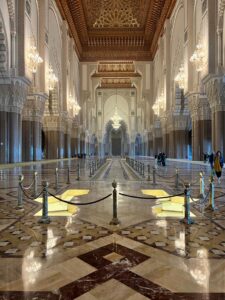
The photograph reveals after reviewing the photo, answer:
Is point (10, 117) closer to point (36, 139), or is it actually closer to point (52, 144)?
point (36, 139)

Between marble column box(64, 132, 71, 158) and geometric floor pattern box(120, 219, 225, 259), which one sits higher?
marble column box(64, 132, 71, 158)

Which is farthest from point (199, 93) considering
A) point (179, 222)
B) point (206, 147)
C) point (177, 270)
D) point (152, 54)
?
point (152, 54)

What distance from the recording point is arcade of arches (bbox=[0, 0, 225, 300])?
1.67 metres

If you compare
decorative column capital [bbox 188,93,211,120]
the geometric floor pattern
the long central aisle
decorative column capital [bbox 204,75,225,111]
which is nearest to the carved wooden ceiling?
decorative column capital [bbox 188,93,211,120]

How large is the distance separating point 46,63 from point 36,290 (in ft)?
42.2

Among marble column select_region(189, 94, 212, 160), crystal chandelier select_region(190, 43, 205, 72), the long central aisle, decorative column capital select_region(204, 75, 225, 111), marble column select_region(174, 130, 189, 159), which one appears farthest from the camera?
marble column select_region(174, 130, 189, 159)

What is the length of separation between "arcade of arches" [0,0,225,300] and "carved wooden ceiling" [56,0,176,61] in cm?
10

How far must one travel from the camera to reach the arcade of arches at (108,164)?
1666 mm

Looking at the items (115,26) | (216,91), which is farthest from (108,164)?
(115,26)

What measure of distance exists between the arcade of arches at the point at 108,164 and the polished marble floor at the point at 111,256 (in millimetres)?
11

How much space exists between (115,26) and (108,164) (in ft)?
42.5

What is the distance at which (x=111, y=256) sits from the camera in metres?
1.93

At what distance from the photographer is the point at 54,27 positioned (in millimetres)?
15180

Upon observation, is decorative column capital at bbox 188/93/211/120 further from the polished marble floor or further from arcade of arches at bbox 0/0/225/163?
the polished marble floor
